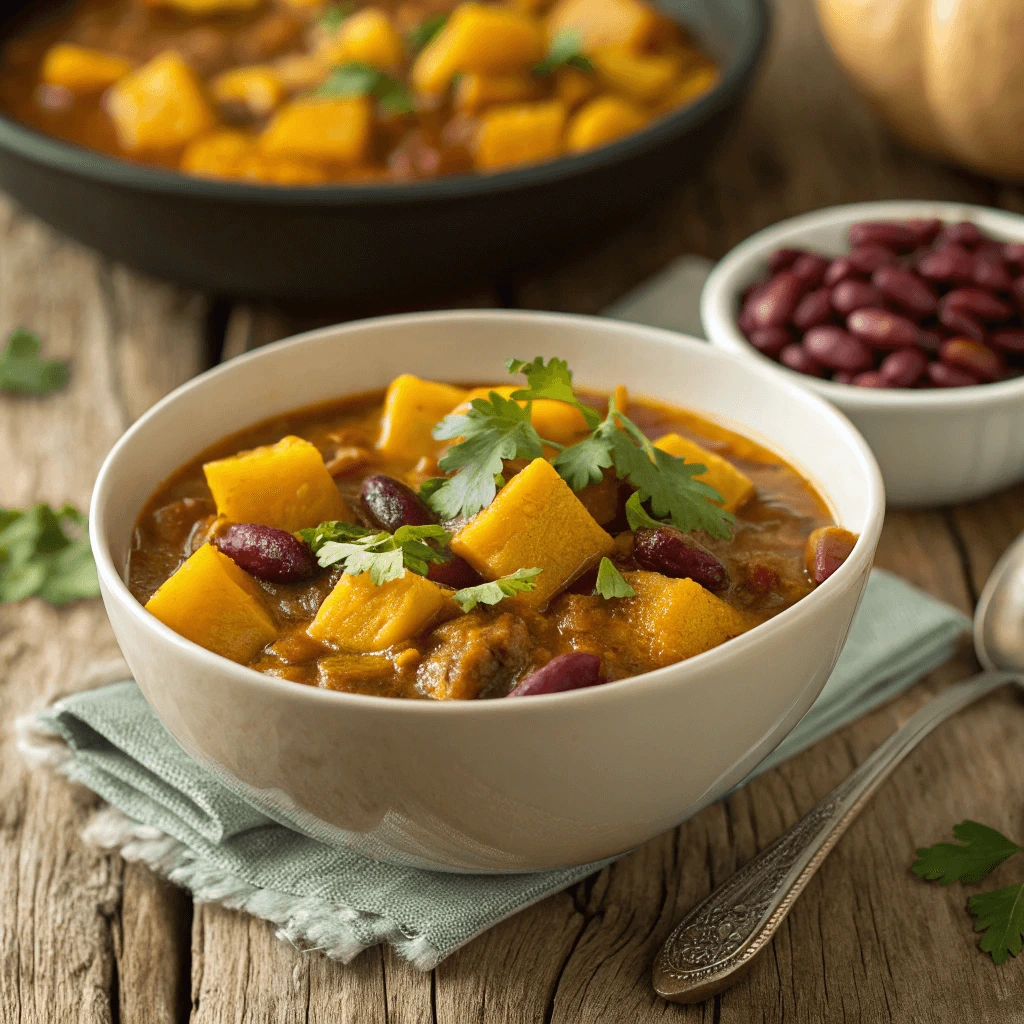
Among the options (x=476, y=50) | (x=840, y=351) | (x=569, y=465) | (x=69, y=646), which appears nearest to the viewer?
(x=569, y=465)

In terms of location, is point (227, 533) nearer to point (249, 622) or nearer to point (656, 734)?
point (249, 622)

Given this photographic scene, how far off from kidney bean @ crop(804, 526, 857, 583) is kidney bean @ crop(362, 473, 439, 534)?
2.18 feet

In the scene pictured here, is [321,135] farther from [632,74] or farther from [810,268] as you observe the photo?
[810,268]

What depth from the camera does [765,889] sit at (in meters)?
2.19

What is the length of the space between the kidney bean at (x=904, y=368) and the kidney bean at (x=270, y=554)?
1.63 meters

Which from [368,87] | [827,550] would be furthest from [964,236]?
[368,87]

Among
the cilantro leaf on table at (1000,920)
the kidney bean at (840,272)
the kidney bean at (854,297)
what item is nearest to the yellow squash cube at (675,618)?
the cilantro leaf on table at (1000,920)

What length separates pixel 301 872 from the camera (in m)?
2.33

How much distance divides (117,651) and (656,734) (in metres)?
1.48

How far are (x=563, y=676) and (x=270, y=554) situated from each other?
57 centimetres

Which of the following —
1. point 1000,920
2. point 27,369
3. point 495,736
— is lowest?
point 27,369

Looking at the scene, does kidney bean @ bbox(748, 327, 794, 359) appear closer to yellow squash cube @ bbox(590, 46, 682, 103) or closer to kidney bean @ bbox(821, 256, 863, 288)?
kidney bean @ bbox(821, 256, 863, 288)

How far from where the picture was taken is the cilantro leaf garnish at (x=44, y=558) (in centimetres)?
306

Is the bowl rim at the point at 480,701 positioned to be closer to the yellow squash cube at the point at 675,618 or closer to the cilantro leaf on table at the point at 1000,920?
the yellow squash cube at the point at 675,618
